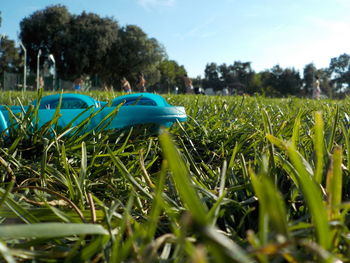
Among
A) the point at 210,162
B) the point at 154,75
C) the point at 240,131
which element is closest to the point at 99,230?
the point at 210,162

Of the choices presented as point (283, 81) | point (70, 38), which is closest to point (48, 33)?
point (70, 38)

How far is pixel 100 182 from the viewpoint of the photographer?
678 mm

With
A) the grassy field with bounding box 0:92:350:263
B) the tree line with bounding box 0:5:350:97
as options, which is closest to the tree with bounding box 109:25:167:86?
the tree line with bounding box 0:5:350:97

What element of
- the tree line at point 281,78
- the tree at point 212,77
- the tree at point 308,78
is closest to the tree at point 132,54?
the tree line at point 281,78

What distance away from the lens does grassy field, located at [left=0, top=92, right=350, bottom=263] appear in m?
0.23

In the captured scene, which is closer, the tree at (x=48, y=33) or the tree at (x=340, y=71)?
the tree at (x=48, y=33)

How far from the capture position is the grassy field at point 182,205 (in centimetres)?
23

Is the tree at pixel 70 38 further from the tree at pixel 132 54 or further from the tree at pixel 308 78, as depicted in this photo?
the tree at pixel 308 78

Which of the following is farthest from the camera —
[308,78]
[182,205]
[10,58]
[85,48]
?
[308,78]

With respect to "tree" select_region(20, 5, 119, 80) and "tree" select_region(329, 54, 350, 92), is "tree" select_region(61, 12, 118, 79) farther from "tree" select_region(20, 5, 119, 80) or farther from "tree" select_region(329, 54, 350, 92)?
"tree" select_region(329, 54, 350, 92)

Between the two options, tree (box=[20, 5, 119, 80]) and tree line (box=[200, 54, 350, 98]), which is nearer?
tree (box=[20, 5, 119, 80])

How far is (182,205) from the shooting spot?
0.51m

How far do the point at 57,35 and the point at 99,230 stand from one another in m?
37.1

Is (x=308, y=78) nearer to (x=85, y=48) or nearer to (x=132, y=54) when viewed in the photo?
(x=132, y=54)
